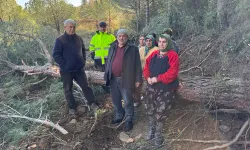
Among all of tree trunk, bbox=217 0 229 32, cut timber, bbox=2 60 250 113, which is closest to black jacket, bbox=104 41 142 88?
cut timber, bbox=2 60 250 113

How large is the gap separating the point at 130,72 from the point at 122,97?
1.75 feet

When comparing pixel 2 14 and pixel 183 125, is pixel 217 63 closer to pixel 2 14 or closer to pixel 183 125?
pixel 183 125

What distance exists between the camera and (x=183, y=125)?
4.02 metres

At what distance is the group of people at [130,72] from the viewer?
3.55 m

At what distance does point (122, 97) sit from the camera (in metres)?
4.30

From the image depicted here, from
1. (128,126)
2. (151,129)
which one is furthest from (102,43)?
(151,129)

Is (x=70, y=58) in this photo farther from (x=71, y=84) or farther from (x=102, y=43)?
(x=102, y=43)

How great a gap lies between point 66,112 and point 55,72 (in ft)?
5.00

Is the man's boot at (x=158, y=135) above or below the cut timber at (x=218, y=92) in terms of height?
below

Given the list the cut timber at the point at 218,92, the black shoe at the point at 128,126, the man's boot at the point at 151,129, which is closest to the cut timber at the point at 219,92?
the cut timber at the point at 218,92

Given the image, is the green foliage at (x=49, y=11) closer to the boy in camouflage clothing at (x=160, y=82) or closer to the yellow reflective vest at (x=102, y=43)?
the yellow reflective vest at (x=102, y=43)

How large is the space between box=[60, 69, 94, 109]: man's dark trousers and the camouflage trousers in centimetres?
159

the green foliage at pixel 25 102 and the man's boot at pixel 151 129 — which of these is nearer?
the man's boot at pixel 151 129

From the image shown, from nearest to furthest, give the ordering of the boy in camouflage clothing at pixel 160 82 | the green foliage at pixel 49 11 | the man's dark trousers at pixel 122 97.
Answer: the boy in camouflage clothing at pixel 160 82
the man's dark trousers at pixel 122 97
the green foliage at pixel 49 11
